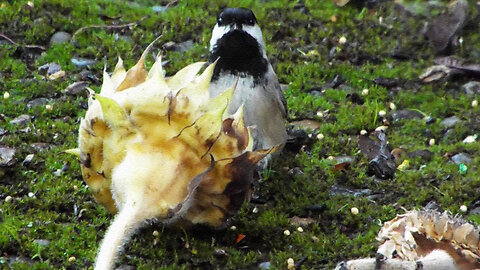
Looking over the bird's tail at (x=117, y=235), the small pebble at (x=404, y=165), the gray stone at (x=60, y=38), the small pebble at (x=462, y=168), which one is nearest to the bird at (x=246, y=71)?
the small pebble at (x=404, y=165)

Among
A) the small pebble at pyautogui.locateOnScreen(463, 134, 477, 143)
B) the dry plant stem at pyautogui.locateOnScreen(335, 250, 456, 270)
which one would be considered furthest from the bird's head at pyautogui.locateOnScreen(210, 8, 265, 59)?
the dry plant stem at pyautogui.locateOnScreen(335, 250, 456, 270)

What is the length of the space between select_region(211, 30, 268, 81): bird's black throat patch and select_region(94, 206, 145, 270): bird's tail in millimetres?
1873

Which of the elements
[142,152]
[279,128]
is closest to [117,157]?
[142,152]

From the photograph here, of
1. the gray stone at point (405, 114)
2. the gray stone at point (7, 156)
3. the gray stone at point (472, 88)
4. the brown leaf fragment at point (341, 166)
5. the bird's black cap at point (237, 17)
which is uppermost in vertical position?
the bird's black cap at point (237, 17)

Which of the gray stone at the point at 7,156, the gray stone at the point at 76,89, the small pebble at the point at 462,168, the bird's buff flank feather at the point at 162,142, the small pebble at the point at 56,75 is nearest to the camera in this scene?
the bird's buff flank feather at the point at 162,142

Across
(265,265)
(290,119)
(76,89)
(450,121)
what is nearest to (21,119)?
(76,89)

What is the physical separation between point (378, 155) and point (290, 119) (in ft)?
2.94

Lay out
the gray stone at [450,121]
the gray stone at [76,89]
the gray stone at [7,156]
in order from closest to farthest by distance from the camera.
A: the gray stone at [7,156]
the gray stone at [450,121]
the gray stone at [76,89]

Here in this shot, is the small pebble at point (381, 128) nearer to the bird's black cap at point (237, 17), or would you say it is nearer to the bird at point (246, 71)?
the bird at point (246, 71)

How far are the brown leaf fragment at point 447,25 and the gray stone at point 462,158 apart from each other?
1842 mm

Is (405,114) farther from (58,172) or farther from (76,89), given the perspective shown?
(58,172)

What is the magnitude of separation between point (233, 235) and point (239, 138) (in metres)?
0.90

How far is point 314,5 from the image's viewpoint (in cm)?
781

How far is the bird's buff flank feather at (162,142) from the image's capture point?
325cm
